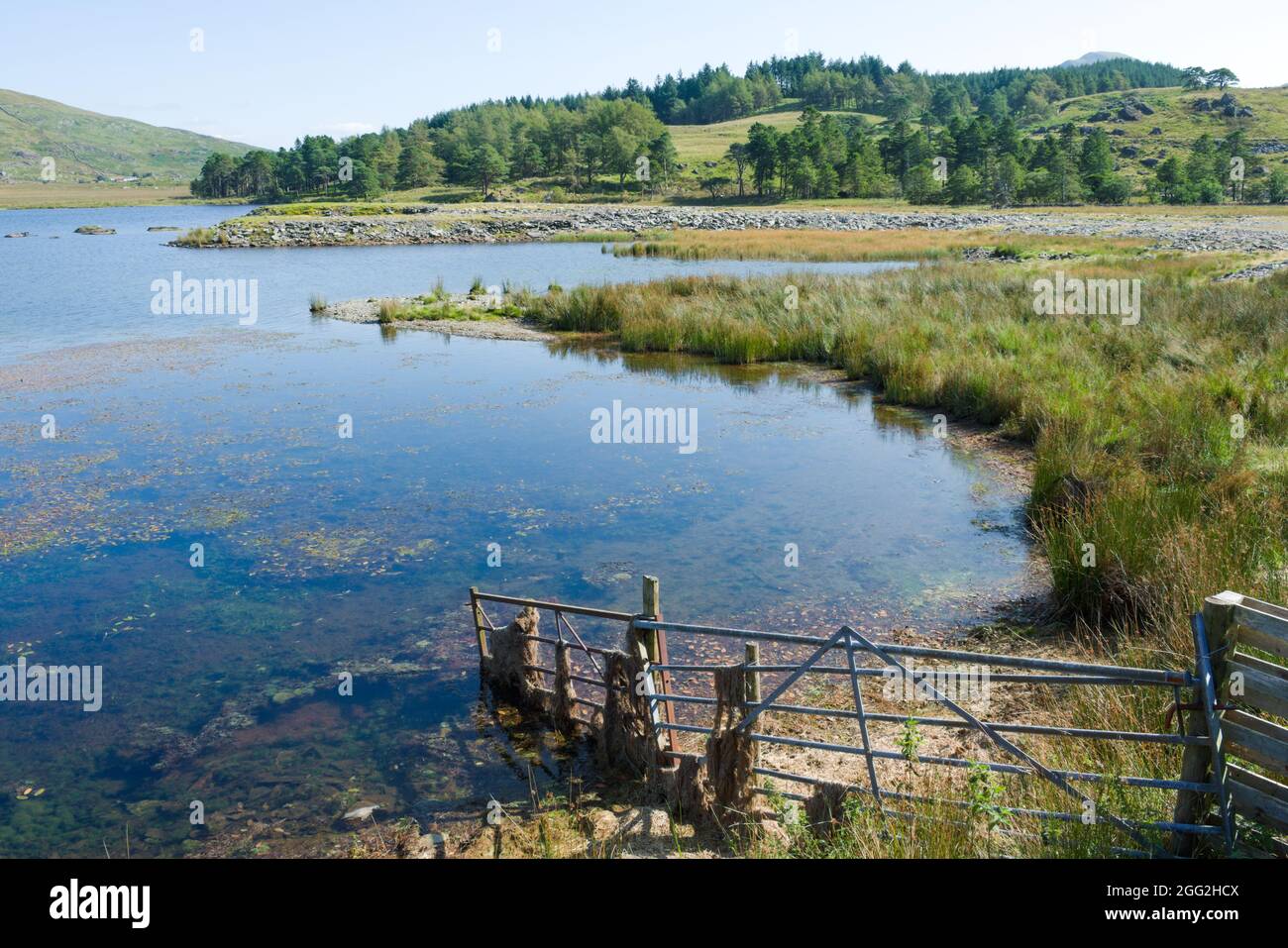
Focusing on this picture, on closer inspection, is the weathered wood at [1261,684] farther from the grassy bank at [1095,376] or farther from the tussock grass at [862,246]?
the tussock grass at [862,246]

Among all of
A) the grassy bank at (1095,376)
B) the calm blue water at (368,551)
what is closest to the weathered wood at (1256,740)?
the grassy bank at (1095,376)

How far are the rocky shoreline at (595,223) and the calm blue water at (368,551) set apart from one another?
126ft

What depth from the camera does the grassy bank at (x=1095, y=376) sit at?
866cm

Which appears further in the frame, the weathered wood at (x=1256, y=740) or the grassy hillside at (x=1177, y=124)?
the grassy hillside at (x=1177, y=124)

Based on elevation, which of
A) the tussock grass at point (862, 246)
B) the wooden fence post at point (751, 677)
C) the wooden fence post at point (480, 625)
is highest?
the tussock grass at point (862, 246)

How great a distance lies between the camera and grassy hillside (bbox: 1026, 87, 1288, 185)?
100125 mm

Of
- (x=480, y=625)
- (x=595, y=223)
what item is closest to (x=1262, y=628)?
(x=480, y=625)

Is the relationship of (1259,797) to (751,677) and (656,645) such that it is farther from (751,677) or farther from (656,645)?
(656,645)

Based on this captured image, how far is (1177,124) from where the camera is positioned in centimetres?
11400

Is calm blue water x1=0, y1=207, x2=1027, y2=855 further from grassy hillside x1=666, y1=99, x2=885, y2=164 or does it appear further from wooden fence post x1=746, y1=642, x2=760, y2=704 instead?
grassy hillside x1=666, y1=99, x2=885, y2=164

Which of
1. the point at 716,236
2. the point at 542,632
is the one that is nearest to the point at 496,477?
the point at 542,632

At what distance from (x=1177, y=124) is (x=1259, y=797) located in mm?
134624

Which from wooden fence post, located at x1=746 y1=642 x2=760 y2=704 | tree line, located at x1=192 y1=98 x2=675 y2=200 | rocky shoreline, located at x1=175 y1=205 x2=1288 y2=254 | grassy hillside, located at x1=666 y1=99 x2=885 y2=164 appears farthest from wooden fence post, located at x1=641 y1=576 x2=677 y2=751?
grassy hillside, located at x1=666 y1=99 x2=885 y2=164
